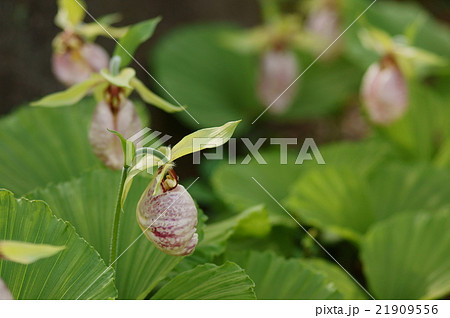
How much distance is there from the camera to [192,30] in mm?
1557

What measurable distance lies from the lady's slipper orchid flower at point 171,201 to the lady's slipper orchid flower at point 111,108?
0.52ft

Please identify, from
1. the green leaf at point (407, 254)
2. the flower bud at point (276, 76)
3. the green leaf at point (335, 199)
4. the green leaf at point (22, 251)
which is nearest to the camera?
the green leaf at point (22, 251)

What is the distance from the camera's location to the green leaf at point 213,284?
572 mm

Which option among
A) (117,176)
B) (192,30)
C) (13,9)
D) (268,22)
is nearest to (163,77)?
(192,30)

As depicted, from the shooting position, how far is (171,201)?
0.51 metres

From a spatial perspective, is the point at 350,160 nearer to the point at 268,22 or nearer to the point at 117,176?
the point at 268,22

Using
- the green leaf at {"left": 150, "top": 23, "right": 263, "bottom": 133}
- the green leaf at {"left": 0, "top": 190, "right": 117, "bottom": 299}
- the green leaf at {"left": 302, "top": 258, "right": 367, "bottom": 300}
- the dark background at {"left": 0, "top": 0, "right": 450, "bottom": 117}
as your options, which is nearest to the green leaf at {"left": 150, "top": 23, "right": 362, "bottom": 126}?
the green leaf at {"left": 150, "top": 23, "right": 263, "bottom": 133}

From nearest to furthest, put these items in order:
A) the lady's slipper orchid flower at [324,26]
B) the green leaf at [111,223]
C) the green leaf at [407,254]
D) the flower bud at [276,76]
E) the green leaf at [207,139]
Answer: the green leaf at [207,139]
the green leaf at [111,223]
the green leaf at [407,254]
the flower bud at [276,76]
the lady's slipper orchid flower at [324,26]

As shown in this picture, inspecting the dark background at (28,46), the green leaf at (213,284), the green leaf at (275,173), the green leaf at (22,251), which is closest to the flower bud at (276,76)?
the green leaf at (275,173)

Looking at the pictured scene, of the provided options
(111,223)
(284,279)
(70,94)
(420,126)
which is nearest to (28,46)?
(70,94)

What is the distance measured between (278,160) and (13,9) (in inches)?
23.3

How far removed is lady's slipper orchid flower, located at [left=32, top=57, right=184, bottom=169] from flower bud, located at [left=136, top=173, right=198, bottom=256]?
174 mm

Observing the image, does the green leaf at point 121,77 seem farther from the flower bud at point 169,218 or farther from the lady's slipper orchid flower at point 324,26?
the lady's slipper orchid flower at point 324,26

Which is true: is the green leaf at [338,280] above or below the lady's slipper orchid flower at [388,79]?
below
